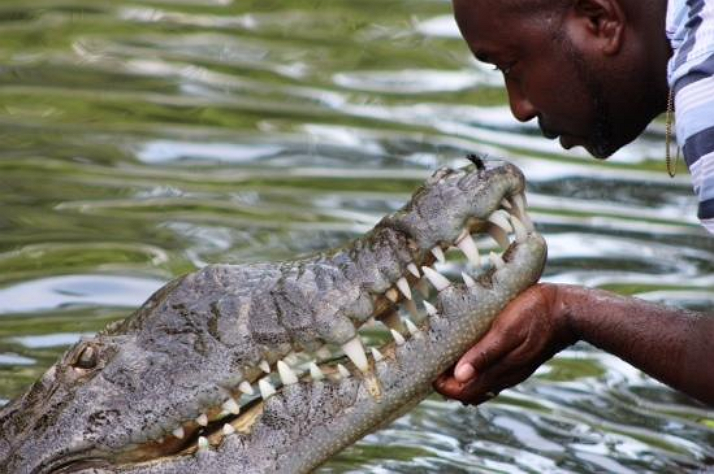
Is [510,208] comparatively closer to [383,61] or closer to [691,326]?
[691,326]

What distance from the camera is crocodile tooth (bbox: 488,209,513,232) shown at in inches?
218

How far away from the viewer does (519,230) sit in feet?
18.2

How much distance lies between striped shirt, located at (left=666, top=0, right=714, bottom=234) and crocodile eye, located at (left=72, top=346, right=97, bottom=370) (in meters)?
1.88

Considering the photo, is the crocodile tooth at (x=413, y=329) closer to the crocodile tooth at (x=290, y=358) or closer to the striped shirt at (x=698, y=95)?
the crocodile tooth at (x=290, y=358)

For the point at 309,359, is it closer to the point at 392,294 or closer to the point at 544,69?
the point at 392,294

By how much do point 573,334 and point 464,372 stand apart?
37cm

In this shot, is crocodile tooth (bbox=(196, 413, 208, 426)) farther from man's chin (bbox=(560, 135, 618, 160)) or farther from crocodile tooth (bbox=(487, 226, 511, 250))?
man's chin (bbox=(560, 135, 618, 160))

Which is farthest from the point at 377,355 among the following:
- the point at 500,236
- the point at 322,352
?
the point at 500,236

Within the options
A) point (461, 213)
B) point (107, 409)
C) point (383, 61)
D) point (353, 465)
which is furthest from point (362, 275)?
point (383, 61)

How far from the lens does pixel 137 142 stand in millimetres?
10719

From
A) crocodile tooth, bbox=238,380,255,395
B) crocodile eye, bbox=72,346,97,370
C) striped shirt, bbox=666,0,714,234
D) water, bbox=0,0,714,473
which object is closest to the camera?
striped shirt, bbox=666,0,714,234

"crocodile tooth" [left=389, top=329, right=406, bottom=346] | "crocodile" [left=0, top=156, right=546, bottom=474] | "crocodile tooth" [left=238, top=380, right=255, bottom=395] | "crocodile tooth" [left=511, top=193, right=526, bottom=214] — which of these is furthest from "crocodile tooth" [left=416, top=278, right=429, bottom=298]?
"crocodile tooth" [left=238, top=380, right=255, bottom=395]

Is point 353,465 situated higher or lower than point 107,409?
lower

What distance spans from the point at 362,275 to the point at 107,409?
86 centimetres
